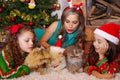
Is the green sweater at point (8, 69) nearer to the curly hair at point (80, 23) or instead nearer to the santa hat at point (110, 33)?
the curly hair at point (80, 23)

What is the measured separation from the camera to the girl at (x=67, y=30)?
2037 mm

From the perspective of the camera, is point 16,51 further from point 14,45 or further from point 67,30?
point 67,30

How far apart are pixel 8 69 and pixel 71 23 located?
0.66 m

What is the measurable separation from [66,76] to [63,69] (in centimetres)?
10

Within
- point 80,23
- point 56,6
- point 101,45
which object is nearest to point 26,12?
point 56,6

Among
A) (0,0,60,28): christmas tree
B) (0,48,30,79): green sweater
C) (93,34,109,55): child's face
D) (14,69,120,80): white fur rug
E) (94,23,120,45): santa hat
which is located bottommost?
(14,69,120,80): white fur rug

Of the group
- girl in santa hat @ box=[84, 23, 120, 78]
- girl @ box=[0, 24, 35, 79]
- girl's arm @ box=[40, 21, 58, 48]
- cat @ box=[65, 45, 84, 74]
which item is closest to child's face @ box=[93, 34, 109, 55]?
girl in santa hat @ box=[84, 23, 120, 78]

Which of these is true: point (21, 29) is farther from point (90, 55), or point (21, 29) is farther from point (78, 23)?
point (90, 55)

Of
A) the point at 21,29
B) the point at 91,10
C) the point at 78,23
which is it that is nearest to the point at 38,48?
the point at 21,29

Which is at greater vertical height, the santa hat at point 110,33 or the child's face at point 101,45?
the santa hat at point 110,33

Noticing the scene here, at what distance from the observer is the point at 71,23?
2037 millimetres

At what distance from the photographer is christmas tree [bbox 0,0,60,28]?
7.20ft

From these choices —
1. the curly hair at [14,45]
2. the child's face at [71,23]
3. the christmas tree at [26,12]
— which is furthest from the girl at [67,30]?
the curly hair at [14,45]

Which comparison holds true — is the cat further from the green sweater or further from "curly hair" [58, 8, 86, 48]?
the green sweater
